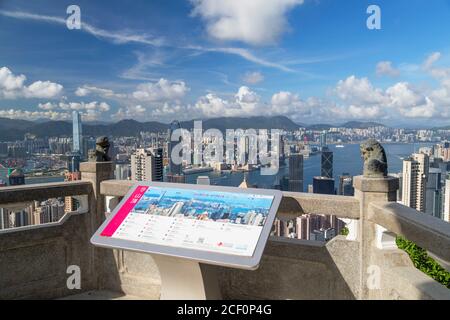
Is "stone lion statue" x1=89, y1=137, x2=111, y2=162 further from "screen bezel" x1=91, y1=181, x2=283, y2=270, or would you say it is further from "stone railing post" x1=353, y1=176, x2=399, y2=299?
"stone railing post" x1=353, y1=176, x2=399, y2=299

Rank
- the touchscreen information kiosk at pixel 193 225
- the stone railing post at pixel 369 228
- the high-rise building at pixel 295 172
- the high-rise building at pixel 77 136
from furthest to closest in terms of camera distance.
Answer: the high-rise building at pixel 295 172 → the high-rise building at pixel 77 136 → the stone railing post at pixel 369 228 → the touchscreen information kiosk at pixel 193 225

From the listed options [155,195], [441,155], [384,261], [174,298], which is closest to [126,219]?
[155,195]

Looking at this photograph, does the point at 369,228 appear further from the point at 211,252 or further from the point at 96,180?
the point at 96,180

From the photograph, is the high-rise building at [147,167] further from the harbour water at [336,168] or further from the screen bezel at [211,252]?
the harbour water at [336,168]

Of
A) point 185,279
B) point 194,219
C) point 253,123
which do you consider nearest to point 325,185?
point 253,123

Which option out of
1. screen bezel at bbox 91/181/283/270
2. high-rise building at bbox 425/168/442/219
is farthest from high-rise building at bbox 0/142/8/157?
high-rise building at bbox 425/168/442/219

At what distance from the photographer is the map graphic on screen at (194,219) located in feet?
8.52

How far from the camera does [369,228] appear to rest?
332cm

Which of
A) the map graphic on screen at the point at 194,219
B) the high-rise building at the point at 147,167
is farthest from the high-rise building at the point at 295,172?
the map graphic on screen at the point at 194,219

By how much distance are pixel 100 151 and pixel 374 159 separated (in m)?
3.51

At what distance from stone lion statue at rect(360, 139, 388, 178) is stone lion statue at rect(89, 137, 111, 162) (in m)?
3.36

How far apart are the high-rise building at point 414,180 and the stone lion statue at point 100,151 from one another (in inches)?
451

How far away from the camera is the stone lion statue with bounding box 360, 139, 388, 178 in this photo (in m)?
3.33
